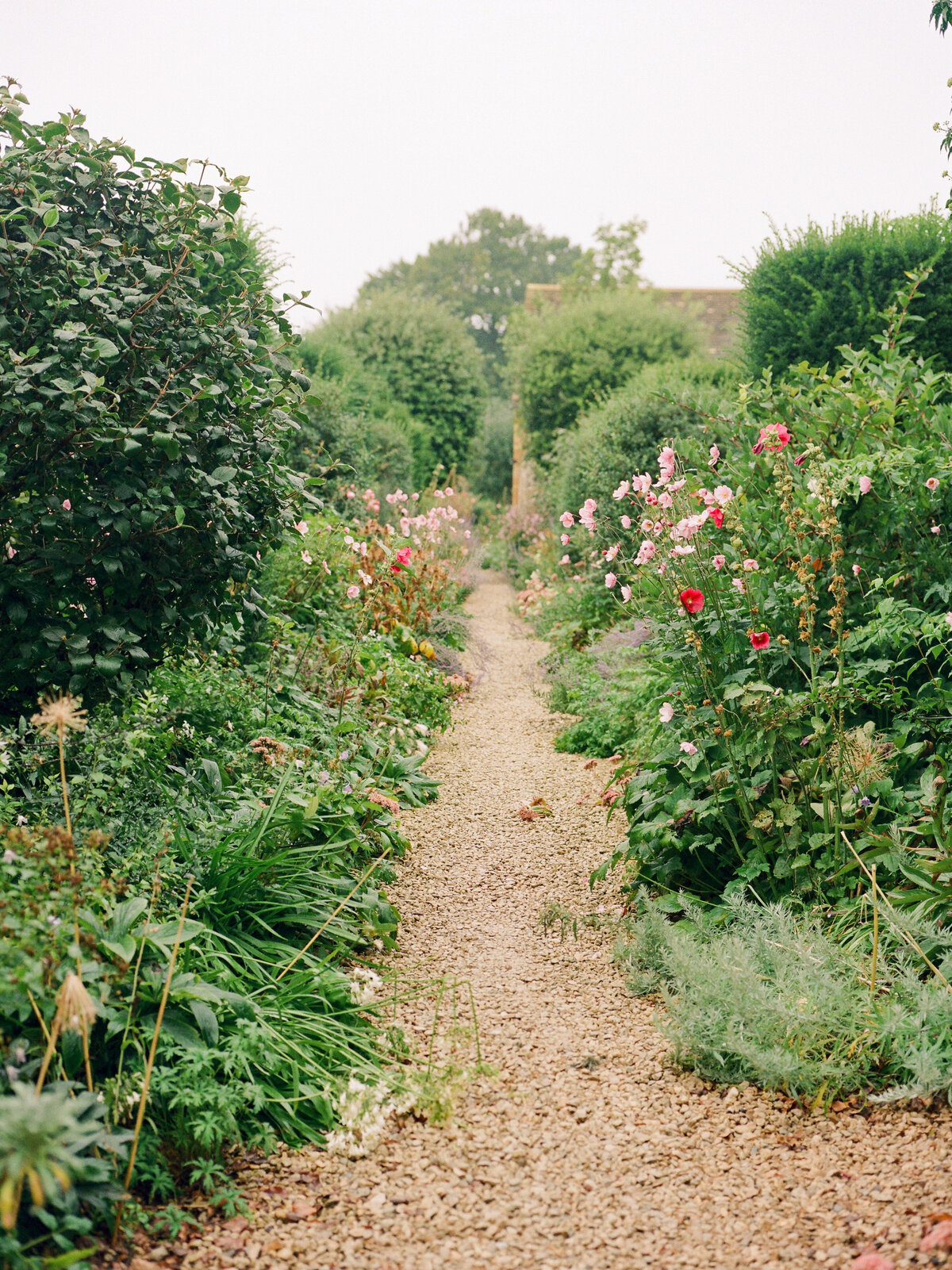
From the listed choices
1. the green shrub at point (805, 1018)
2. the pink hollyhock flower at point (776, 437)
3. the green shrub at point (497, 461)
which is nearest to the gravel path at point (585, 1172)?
the green shrub at point (805, 1018)

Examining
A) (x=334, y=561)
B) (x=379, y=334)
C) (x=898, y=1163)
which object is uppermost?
(x=379, y=334)

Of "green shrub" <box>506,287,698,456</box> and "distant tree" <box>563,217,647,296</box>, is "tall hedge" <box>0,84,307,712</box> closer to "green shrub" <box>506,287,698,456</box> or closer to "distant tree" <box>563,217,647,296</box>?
"green shrub" <box>506,287,698,456</box>

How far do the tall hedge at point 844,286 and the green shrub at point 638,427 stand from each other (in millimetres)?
695

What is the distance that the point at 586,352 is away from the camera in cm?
1346

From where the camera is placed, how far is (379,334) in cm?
1570

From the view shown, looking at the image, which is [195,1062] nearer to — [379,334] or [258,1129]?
[258,1129]

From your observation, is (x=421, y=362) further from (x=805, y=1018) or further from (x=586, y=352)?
(x=805, y=1018)

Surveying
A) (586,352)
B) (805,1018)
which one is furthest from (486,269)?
(805,1018)

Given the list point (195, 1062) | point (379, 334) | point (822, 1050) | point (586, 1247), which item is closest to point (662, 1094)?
point (822, 1050)

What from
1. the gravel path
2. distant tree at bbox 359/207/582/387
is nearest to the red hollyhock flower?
the gravel path

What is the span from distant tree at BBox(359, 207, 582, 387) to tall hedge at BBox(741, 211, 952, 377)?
36.2 meters

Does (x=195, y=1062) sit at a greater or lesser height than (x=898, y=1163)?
greater

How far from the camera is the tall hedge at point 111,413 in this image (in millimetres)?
2674

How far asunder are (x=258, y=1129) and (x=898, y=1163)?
4.86 feet
